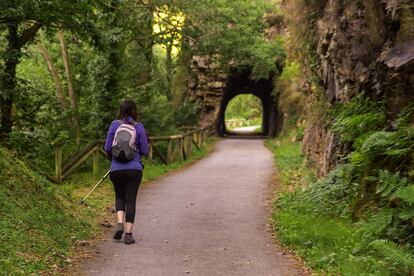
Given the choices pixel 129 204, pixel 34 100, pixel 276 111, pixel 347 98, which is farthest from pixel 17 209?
pixel 276 111

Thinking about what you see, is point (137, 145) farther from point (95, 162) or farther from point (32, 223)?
point (95, 162)

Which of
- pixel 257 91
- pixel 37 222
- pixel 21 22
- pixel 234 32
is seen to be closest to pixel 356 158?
pixel 37 222

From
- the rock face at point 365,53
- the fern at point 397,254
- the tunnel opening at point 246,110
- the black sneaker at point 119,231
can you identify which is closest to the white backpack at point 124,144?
the black sneaker at point 119,231

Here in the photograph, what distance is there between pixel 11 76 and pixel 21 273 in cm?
532

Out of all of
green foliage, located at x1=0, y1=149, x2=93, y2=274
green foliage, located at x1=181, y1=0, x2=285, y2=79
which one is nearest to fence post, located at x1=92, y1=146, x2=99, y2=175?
green foliage, located at x1=0, y1=149, x2=93, y2=274

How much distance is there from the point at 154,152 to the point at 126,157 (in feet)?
34.6

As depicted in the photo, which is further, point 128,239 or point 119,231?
point 119,231

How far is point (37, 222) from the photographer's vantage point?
6875 millimetres

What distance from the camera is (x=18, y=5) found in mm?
7027

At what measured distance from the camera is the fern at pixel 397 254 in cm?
486

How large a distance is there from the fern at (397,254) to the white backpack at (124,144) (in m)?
3.41

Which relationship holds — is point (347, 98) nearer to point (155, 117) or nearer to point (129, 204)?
point (129, 204)

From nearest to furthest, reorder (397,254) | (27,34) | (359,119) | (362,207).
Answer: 1. (397,254)
2. (362,207)
3. (359,119)
4. (27,34)

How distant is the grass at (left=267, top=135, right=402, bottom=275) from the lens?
5.52m
